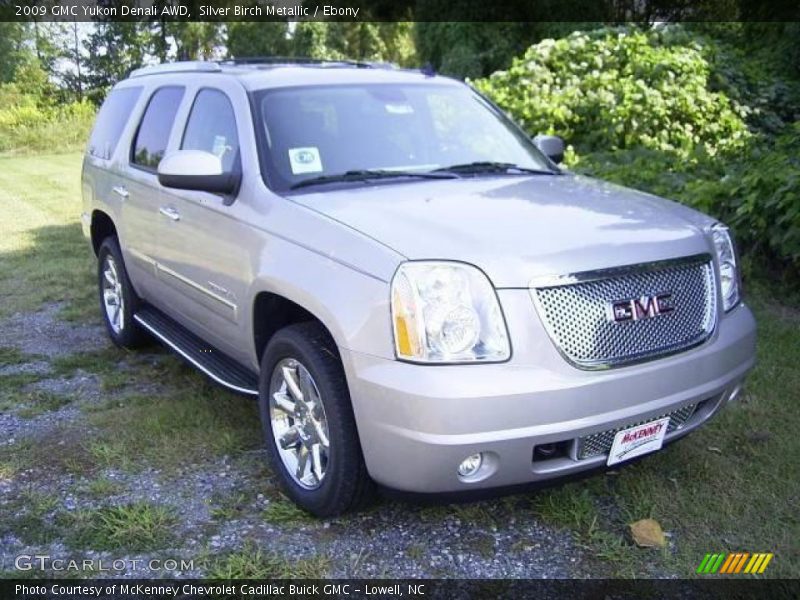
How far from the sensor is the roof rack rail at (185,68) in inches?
183

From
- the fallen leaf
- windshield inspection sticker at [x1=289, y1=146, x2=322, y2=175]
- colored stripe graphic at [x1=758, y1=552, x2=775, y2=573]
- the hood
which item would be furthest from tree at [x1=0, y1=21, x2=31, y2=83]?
colored stripe graphic at [x1=758, y1=552, x2=775, y2=573]

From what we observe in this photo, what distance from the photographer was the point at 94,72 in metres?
24.3

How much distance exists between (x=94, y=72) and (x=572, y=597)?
24787 millimetres

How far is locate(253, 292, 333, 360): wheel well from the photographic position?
3.52 metres

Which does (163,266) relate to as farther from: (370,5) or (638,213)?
(370,5)

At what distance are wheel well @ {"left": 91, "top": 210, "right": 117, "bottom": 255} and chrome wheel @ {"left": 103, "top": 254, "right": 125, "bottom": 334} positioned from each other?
236mm

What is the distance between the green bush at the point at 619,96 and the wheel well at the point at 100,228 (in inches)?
218

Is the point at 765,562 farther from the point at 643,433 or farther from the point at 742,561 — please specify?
the point at 643,433

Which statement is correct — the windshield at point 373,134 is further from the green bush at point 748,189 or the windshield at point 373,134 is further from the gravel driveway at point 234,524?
the green bush at point 748,189

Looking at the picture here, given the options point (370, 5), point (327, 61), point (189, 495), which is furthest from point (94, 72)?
point (189, 495)

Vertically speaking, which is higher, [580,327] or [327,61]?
[327,61]

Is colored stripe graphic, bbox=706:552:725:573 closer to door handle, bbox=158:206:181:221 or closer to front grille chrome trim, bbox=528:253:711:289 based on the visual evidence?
front grille chrome trim, bbox=528:253:711:289

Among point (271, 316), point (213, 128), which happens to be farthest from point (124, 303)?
point (271, 316)

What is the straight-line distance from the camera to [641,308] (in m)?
2.97
